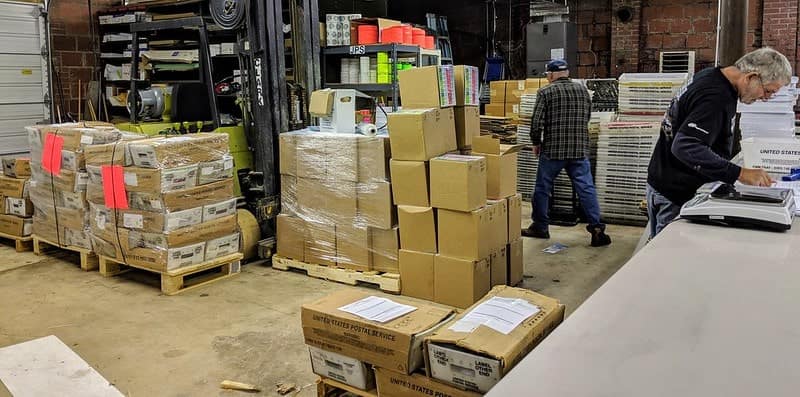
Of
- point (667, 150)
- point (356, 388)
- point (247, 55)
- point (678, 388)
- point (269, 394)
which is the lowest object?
point (269, 394)

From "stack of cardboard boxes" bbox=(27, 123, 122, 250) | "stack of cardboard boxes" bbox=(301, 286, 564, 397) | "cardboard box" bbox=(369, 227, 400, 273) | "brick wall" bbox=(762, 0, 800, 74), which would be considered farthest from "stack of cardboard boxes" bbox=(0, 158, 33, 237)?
"brick wall" bbox=(762, 0, 800, 74)

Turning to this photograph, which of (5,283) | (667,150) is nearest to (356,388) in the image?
(667,150)

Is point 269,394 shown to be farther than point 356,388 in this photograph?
Yes

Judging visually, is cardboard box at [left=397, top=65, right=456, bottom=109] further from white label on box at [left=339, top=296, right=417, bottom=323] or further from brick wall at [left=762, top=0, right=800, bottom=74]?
brick wall at [left=762, top=0, right=800, bottom=74]

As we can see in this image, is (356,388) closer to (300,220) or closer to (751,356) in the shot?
(751,356)

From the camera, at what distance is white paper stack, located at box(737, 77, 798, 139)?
5039 mm

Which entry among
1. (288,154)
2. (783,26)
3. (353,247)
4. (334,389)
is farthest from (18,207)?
(783,26)

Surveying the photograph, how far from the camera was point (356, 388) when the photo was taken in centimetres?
277

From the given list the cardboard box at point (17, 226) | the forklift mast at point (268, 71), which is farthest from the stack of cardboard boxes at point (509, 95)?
the cardboard box at point (17, 226)

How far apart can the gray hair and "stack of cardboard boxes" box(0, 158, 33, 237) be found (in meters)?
6.19

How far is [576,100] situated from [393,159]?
7.56 ft

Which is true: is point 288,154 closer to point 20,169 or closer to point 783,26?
point 20,169

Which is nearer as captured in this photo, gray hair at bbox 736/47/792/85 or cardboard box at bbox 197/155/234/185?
gray hair at bbox 736/47/792/85

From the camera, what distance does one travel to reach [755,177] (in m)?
3.15
